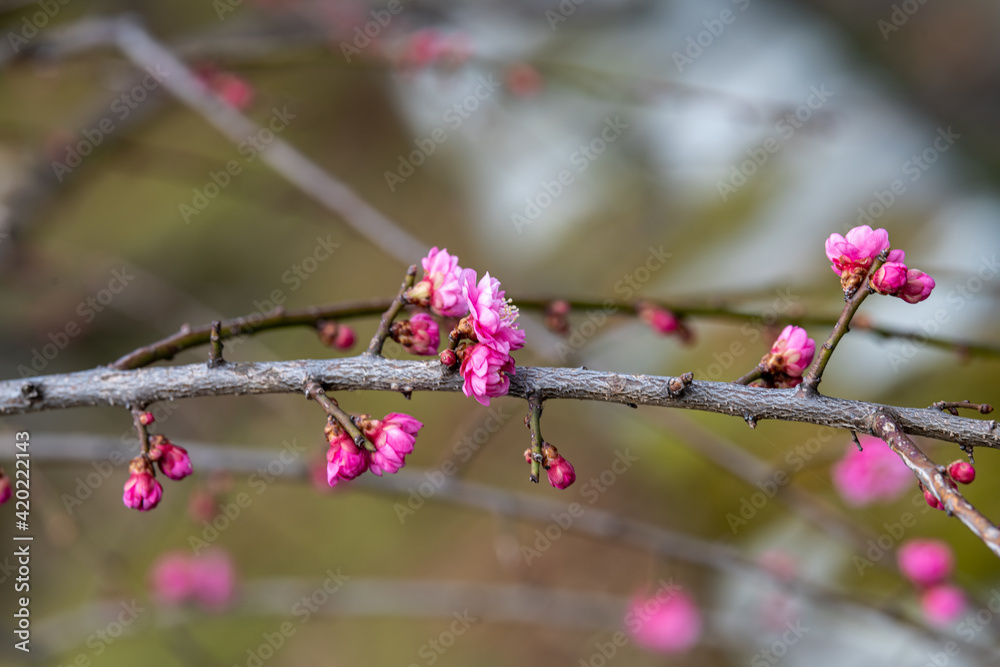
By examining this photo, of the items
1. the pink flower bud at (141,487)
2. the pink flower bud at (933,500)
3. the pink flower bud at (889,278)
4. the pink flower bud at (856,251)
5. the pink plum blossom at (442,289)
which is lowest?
the pink flower bud at (933,500)

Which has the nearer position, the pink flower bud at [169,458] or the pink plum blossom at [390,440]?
the pink plum blossom at [390,440]

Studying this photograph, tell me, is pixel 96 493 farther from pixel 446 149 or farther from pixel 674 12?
pixel 674 12

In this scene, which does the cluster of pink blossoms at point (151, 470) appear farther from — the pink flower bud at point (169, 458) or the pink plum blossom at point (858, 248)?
the pink plum blossom at point (858, 248)

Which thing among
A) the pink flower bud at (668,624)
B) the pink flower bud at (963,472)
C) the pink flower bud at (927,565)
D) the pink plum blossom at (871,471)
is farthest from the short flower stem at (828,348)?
the pink flower bud at (668,624)

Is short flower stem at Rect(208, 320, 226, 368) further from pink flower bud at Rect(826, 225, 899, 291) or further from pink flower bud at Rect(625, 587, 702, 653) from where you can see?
pink flower bud at Rect(625, 587, 702, 653)

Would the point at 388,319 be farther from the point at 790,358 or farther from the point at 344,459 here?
the point at 790,358

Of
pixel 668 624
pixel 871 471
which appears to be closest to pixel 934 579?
pixel 871 471

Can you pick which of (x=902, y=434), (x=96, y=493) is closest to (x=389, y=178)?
(x=96, y=493)
